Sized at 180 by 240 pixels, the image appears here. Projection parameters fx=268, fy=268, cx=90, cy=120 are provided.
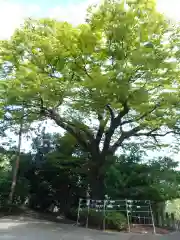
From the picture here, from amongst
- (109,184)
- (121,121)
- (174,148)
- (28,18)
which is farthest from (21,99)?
(174,148)

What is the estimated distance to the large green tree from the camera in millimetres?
11336

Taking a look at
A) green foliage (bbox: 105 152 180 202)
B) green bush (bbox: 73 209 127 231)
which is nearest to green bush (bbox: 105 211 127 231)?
green bush (bbox: 73 209 127 231)

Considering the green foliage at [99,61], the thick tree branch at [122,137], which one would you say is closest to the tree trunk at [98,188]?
the thick tree branch at [122,137]

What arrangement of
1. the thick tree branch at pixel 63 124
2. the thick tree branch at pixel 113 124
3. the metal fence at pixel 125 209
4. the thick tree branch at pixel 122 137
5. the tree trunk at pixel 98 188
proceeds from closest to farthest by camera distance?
the metal fence at pixel 125 209 → the thick tree branch at pixel 113 124 → the tree trunk at pixel 98 188 → the thick tree branch at pixel 63 124 → the thick tree branch at pixel 122 137

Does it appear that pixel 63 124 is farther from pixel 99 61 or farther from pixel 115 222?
pixel 115 222

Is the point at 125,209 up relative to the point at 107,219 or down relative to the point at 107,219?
up

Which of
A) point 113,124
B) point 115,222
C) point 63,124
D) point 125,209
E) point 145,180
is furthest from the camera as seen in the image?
point 145,180

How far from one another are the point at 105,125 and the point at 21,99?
4717 millimetres

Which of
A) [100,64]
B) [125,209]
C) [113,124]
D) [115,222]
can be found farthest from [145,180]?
[100,64]

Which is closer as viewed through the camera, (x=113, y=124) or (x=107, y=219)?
(x=107, y=219)

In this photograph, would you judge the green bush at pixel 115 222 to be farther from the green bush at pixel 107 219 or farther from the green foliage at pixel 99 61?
the green foliage at pixel 99 61

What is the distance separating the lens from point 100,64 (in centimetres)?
1242

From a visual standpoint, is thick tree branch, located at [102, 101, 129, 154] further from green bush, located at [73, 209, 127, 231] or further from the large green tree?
green bush, located at [73, 209, 127, 231]

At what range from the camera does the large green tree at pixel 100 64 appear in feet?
37.2
